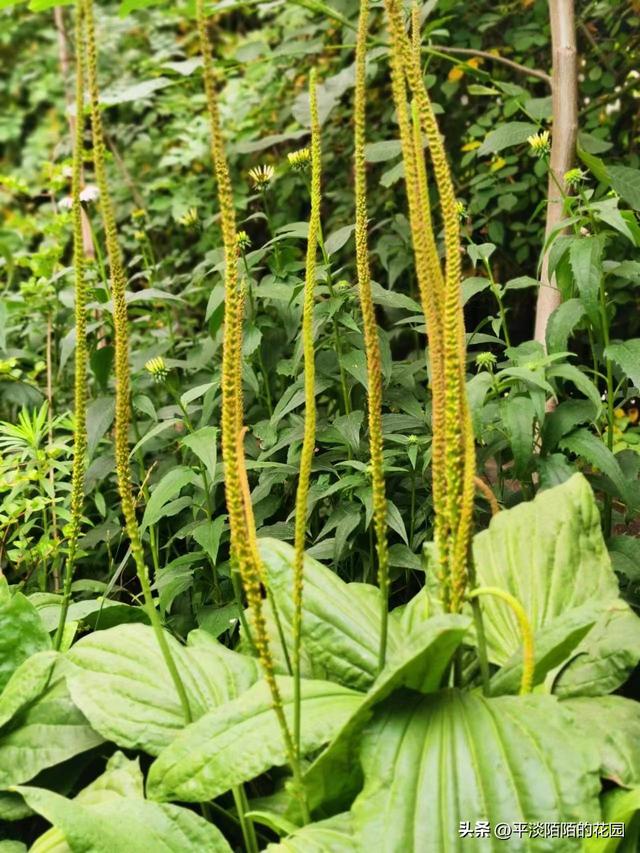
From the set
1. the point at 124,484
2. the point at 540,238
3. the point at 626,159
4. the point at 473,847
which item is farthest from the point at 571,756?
the point at 626,159

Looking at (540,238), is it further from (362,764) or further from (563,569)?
(362,764)

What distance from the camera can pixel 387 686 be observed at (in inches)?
41.4

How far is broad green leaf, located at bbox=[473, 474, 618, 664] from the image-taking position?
1.33 meters

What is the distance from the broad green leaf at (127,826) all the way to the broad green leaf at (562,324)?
3.33ft

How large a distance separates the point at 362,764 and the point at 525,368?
75cm

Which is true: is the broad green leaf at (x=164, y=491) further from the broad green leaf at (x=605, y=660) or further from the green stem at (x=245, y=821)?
the broad green leaf at (x=605, y=660)

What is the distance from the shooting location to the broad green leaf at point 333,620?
50.5 inches

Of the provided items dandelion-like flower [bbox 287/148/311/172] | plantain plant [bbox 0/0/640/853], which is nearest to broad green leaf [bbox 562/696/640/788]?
plantain plant [bbox 0/0/640/853]

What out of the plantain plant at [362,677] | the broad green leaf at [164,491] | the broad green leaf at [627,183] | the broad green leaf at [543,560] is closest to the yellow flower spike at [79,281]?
the plantain plant at [362,677]

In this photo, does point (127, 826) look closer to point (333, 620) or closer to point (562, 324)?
point (333, 620)

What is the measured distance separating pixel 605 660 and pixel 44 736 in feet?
2.70

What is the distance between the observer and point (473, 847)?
975 mm

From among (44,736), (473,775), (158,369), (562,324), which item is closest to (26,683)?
(44,736)

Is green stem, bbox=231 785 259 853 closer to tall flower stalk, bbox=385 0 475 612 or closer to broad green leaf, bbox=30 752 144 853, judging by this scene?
broad green leaf, bbox=30 752 144 853
